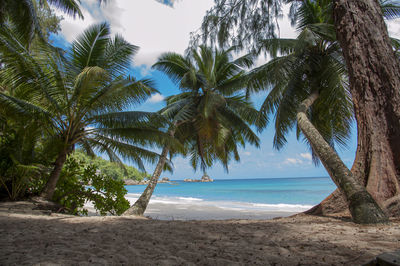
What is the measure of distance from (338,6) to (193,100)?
7246 millimetres

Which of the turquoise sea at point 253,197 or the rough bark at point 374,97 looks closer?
the rough bark at point 374,97

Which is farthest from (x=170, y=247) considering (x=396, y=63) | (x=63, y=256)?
(x=396, y=63)

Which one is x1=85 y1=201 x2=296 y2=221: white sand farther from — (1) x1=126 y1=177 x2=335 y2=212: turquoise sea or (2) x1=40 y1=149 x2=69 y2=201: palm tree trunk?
(2) x1=40 y1=149 x2=69 y2=201: palm tree trunk

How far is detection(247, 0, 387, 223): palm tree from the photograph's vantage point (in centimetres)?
630

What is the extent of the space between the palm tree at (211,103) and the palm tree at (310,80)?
2.49m

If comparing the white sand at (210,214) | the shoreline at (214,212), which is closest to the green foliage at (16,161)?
the shoreline at (214,212)

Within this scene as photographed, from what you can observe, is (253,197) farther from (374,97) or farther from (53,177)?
(374,97)

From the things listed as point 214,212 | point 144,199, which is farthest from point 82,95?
point 214,212

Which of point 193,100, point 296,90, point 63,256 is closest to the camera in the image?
point 63,256

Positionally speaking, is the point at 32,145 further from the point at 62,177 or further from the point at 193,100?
the point at 193,100

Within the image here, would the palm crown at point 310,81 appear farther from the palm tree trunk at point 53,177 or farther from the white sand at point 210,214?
the palm tree trunk at point 53,177

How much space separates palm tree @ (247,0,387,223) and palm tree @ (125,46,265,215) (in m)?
2.49

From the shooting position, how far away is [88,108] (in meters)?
6.54

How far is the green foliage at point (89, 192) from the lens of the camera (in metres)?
7.11
